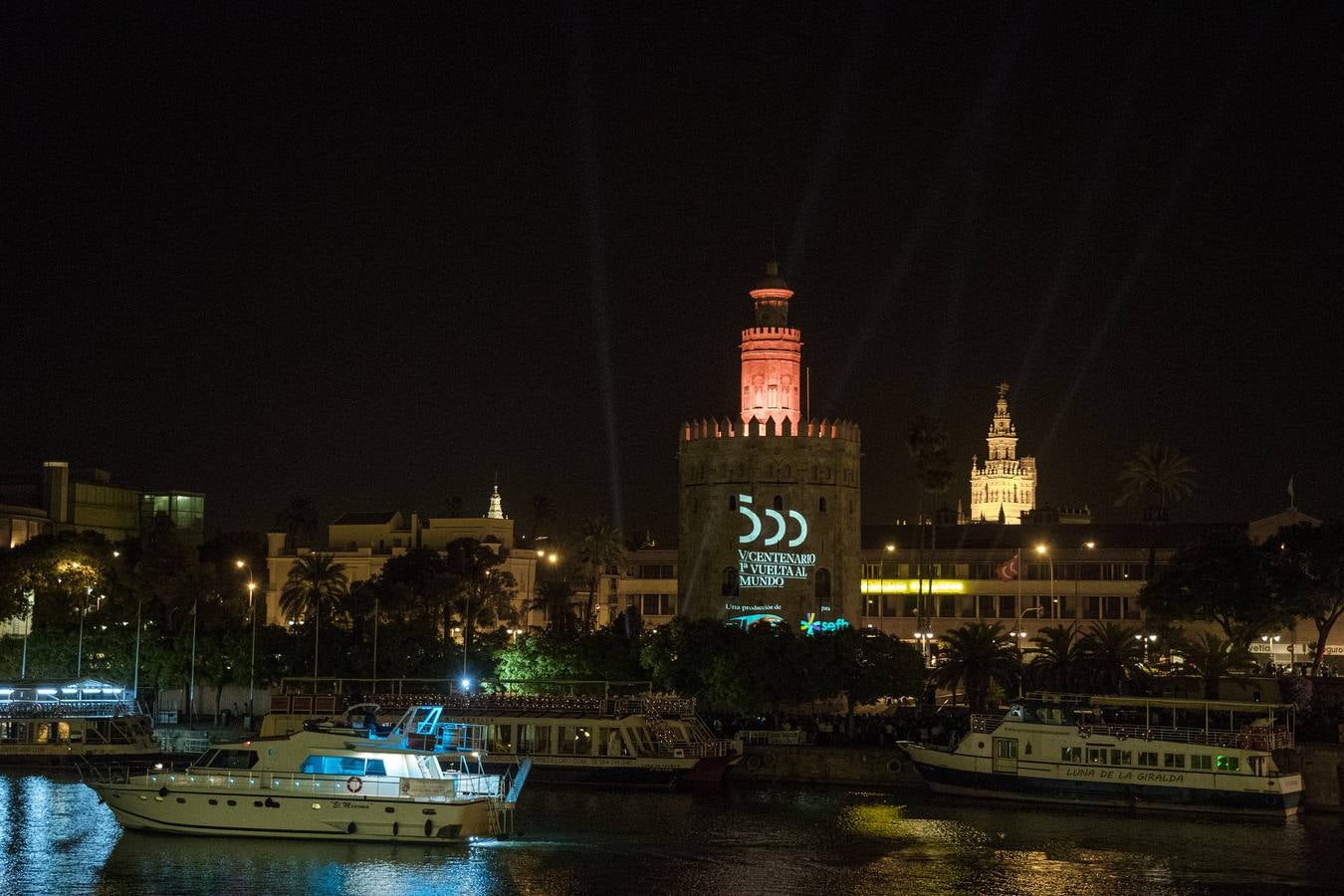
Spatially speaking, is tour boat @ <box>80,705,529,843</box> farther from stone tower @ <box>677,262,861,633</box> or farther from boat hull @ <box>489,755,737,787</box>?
stone tower @ <box>677,262,861,633</box>

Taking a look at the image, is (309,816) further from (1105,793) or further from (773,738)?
(1105,793)

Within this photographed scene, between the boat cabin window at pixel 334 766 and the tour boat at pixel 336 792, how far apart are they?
0.09ft

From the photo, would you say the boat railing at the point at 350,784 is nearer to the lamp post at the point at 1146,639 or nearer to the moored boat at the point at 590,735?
the moored boat at the point at 590,735

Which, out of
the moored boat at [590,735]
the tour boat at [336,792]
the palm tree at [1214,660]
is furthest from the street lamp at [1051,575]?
the tour boat at [336,792]

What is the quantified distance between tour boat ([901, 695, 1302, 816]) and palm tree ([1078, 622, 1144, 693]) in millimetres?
8002

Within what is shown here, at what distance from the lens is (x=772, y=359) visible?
103625 millimetres

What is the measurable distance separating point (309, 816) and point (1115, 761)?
27.8 meters

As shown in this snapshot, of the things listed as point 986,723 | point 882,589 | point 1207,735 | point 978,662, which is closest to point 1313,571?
point 978,662

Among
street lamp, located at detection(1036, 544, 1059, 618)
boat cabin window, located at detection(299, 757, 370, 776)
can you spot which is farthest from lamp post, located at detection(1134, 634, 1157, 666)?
boat cabin window, located at detection(299, 757, 370, 776)

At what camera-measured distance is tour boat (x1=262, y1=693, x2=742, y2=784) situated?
7144 centimetres

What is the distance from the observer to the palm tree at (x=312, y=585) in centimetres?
11344

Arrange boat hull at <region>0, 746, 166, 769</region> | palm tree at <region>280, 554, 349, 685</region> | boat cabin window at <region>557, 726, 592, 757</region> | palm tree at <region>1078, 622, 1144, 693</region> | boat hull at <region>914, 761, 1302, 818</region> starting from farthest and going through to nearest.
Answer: palm tree at <region>280, 554, 349, 685</region>
palm tree at <region>1078, 622, 1144, 693</region>
boat hull at <region>0, 746, 166, 769</region>
boat cabin window at <region>557, 726, 592, 757</region>
boat hull at <region>914, 761, 1302, 818</region>

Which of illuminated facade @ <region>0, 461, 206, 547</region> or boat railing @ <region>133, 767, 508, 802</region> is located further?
illuminated facade @ <region>0, 461, 206, 547</region>

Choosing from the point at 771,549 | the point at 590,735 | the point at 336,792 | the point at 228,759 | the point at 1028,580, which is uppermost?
the point at 771,549
